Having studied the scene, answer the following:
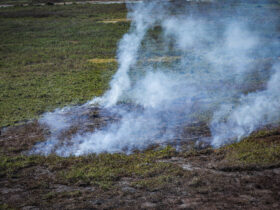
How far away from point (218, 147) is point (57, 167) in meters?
5.43

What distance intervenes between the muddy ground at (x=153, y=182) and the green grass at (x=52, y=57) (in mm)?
4887

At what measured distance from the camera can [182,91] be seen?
1614 centimetres

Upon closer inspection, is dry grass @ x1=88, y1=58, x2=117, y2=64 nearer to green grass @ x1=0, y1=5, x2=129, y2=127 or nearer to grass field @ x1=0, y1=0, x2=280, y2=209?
green grass @ x1=0, y1=5, x2=129, y2=127

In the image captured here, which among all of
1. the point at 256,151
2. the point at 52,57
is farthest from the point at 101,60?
the point at 256,151

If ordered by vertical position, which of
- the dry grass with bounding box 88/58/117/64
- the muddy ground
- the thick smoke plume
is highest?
the dry grass with bounding box 88/58/117/64

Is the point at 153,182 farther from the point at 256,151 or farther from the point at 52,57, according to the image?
the point at 52,57

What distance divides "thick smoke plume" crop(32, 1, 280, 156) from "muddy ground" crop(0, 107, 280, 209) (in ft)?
2.76

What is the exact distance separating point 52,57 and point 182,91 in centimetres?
1354

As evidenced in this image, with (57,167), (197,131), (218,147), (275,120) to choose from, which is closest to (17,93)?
(57,167)

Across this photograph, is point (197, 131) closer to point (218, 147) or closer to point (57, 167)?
point (218, 147)

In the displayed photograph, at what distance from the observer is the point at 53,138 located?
1202 centimetres

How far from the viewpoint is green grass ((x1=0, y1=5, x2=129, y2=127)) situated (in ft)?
53.0

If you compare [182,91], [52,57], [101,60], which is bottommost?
[182,91]

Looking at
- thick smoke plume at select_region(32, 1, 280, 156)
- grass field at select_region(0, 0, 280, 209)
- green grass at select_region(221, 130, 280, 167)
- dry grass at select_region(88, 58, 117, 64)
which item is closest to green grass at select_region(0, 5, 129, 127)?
grass field at select_region(0, 0, 280, 209)
